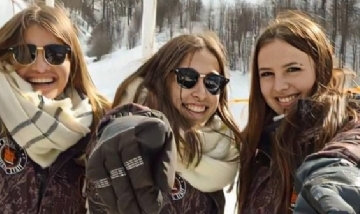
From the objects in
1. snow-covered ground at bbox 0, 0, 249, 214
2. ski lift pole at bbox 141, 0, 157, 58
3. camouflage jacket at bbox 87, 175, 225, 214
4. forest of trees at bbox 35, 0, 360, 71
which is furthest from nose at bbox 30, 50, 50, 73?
forest of trees at bbox 35, 0, 360, 71

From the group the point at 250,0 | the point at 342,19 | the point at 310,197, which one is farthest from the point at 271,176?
the point at 250,0

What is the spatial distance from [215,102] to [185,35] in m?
0.24

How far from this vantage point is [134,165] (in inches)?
45.9

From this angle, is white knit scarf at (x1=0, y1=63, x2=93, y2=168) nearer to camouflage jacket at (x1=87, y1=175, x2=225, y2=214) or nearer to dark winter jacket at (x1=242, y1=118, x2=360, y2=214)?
camouflage jacket at (x1=87, y1=175, x2=225, y2=214)

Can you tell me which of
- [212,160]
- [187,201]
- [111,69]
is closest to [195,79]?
[212,160]

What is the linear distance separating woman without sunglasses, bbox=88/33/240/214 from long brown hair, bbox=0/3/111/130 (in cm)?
8

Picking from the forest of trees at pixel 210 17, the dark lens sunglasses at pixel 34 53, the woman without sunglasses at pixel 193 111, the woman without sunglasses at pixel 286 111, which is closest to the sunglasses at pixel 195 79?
the woman without sunglasses at pixel 193 111

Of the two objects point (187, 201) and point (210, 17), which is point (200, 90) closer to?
point (187, 201)

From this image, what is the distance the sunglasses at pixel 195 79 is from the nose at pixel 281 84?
0.21 meters

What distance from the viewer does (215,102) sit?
6.04ft

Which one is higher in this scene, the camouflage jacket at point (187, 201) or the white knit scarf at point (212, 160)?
the white knit scarf at point (212, 160)

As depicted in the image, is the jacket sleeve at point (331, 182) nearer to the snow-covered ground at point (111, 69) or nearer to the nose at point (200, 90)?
the nose at point (200, 90)

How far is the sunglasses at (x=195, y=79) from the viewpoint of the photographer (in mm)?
1787

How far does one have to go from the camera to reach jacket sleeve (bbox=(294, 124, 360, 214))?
85 centimetres
